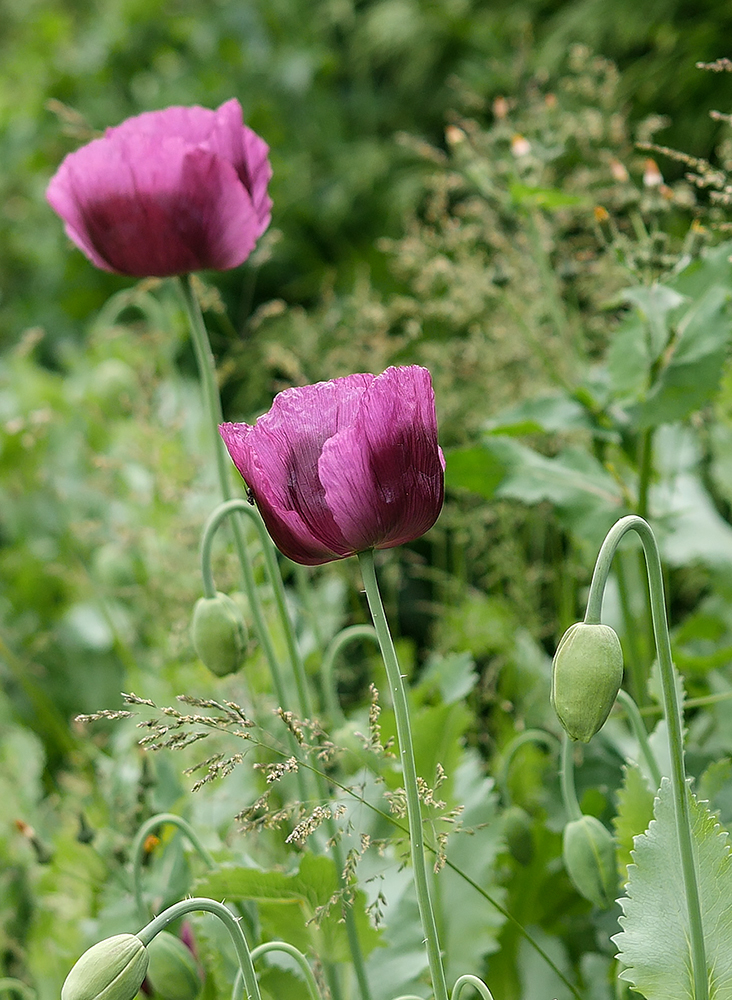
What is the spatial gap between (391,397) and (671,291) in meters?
0.33

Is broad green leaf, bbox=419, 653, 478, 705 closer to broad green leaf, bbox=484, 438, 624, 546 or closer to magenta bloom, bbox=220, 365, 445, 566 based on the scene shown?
broad green leaf, bbox=484, 438, 624, 546

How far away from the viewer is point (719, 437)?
31.4 inches

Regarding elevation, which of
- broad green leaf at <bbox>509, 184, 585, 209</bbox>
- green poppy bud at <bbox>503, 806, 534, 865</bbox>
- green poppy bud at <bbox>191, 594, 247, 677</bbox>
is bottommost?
green poppy bud at <bbox>503, 806, 534, 865</bbox>

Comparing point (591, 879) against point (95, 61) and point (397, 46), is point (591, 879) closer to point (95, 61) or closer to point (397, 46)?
point (397, 46)

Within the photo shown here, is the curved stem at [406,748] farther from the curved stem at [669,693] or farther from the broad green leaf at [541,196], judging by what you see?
the broad green leaf at [541,196]

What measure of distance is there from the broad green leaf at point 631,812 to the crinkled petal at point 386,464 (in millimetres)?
225

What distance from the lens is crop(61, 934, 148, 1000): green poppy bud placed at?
0.36m

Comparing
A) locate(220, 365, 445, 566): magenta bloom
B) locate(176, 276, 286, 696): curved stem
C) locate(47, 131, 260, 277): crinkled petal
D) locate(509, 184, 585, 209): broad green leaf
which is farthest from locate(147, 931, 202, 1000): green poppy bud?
locate(509, 184, 585, 209): broad green leaf

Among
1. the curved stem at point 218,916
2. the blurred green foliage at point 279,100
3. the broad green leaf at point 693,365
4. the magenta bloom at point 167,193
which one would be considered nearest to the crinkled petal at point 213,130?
the magenta bloom at point 167,193

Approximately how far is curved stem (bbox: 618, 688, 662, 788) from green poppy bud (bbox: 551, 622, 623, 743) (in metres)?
0.10

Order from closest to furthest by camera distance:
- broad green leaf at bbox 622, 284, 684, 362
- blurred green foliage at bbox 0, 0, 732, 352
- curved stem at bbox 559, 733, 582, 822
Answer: curved stem at bbox 559, 733, 582, 822 < broad green leaf at bbox 622, 284, 684, 362 < blurred green foliage at bbox 0, 0, 732, 352

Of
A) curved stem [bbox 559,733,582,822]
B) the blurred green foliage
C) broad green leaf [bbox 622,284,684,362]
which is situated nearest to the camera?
curved stem [bbox 559,733,582,822]

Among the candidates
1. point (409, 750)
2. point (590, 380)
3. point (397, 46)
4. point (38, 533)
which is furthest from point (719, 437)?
point (397, 46)

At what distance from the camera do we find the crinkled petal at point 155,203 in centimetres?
55
